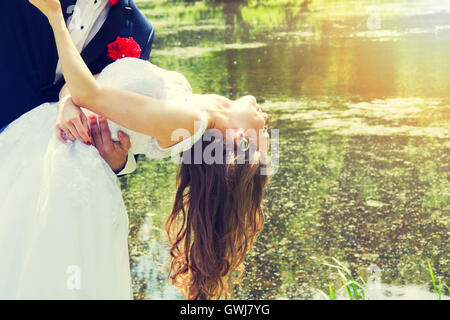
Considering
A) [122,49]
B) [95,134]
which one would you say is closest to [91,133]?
[95,134]

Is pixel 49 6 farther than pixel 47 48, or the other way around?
pixel 47 48

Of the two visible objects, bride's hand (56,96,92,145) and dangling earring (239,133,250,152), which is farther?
dangling earring (239,133,250,152)

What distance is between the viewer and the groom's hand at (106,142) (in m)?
1.62

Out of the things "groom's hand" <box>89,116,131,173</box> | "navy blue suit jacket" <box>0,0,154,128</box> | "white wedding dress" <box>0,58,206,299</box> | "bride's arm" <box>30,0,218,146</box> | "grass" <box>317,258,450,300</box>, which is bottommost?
"grass" <box>317,258,450,300</box>

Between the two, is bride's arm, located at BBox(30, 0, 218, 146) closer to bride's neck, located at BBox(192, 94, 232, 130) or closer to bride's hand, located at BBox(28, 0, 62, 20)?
bride's hand, located at BBox(28, 0, 62, 20)

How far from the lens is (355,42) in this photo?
29.5ft

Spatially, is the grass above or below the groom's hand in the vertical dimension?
below

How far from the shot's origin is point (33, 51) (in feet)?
5.62

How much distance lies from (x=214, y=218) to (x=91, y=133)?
1.43 feet

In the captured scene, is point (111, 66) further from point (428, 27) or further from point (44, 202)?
point (428, 27)

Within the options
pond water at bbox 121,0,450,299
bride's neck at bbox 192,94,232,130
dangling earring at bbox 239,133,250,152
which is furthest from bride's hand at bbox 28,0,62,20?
pond water at bbox 121,0,450,299

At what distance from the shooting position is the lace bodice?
63.5 inches

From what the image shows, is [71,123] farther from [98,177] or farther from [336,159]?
[336,159]

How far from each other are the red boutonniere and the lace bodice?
0.08 metres
